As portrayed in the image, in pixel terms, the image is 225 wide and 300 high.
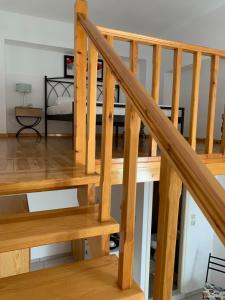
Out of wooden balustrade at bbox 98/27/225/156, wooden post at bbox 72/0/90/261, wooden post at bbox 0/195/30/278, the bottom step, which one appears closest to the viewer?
the bottom step

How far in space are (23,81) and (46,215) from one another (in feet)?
13.2

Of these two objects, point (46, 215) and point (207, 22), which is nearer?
point (46, 215)

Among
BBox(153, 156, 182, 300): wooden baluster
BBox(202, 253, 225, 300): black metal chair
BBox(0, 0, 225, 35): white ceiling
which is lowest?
BBox(202, 253, 225, 300): black metal chair

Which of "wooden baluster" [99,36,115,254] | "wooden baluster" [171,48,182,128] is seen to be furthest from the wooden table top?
"wooden baluster" [99,36,115,254]

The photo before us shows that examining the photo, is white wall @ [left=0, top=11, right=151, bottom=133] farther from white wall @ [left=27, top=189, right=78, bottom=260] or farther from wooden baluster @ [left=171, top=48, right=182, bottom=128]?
wooden baluster @ [left=171, top=48, right=182, bottom=128]

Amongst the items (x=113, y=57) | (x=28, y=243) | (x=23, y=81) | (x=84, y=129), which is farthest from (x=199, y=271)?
(x=23, y=81)

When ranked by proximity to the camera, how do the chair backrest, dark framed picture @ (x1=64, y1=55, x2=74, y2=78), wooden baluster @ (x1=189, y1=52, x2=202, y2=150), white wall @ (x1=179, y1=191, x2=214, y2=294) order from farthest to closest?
dark framed picture @ (x1=64, y1=55, x2=74, y2=78) < the chair backrest < white wall @ (x1=179, y1=191, x2=214, y2=294) < wooden baluster @ (x1=189, y1=52, x2=202, y2=150)

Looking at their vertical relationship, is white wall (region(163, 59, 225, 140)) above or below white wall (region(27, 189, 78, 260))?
above

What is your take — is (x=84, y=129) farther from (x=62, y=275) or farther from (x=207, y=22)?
(x=207, y=22)

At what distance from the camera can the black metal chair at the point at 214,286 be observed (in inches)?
128

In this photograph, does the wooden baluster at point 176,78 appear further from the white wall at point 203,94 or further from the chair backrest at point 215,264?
the chair backrest at point 215,264

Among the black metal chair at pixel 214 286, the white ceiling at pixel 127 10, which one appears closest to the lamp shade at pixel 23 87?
the white ceiling at pixel 127 10

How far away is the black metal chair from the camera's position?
3252 millimetres

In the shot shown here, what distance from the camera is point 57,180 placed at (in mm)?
1385
